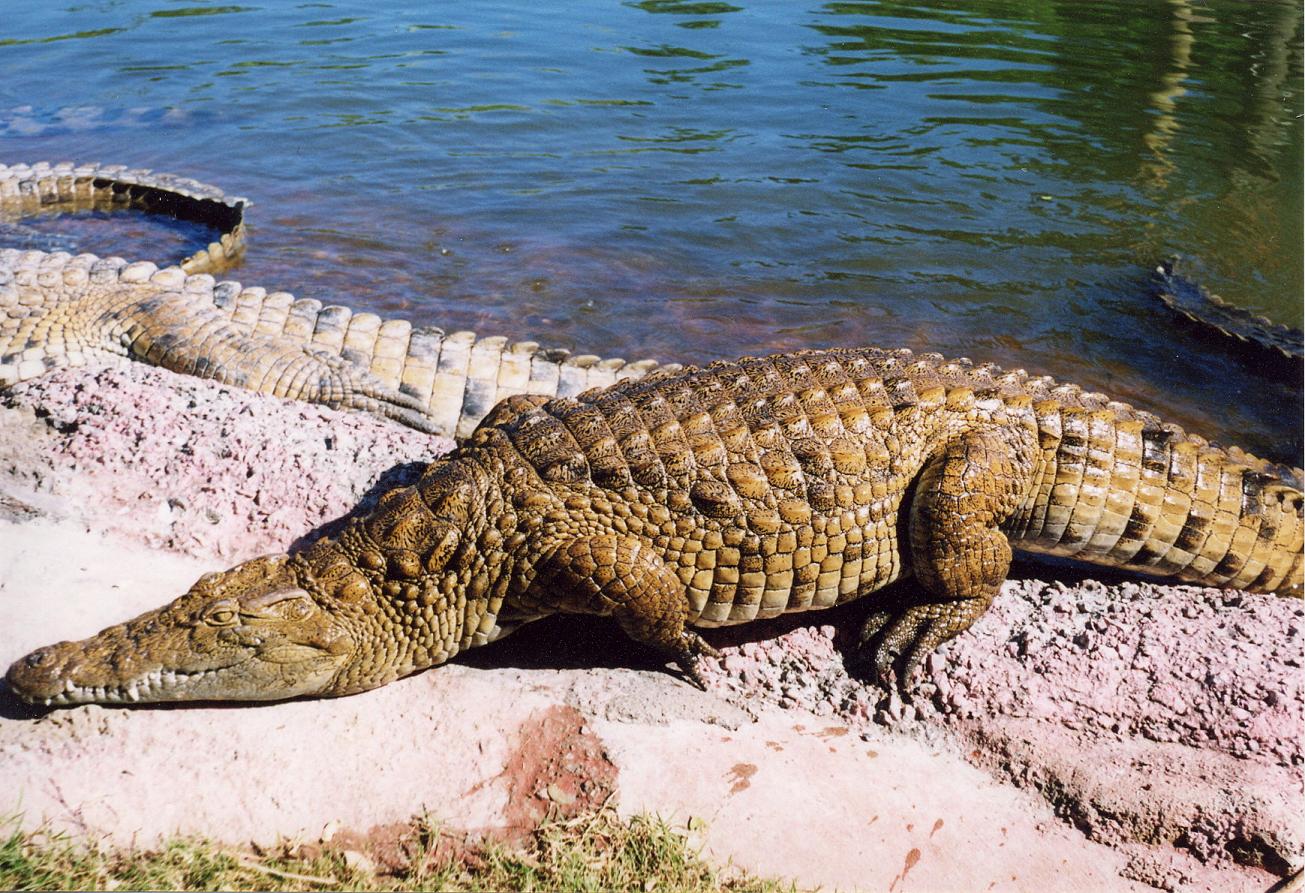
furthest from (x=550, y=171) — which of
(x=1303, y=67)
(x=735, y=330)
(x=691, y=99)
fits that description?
(x=1303, y=67)

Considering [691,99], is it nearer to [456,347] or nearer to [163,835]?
[456,347]

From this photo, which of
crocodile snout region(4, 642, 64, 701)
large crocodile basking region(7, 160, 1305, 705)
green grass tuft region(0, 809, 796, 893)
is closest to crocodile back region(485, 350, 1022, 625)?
large crocodile basking region(7, 160, 1305, 705)

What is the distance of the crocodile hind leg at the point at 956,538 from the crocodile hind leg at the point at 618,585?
0.72m

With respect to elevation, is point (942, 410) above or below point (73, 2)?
below

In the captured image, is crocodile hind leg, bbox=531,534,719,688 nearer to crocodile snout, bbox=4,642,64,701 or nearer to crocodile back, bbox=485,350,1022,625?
crocodile back, bbox=485,350,1022,625

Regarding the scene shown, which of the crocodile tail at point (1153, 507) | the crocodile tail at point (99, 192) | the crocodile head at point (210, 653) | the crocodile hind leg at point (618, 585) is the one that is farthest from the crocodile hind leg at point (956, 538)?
the crocodile tail at point (99, 192)

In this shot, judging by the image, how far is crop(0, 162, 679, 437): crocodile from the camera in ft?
17.1

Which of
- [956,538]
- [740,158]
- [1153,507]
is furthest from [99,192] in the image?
[1153,507]

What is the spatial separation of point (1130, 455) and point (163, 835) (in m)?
3.04

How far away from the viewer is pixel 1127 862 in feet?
9.05

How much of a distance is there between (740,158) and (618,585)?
25.9 feet

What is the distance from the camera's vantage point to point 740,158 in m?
10.1

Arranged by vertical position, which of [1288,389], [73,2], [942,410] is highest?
[73,2]

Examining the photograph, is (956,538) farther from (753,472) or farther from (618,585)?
(618,585)
